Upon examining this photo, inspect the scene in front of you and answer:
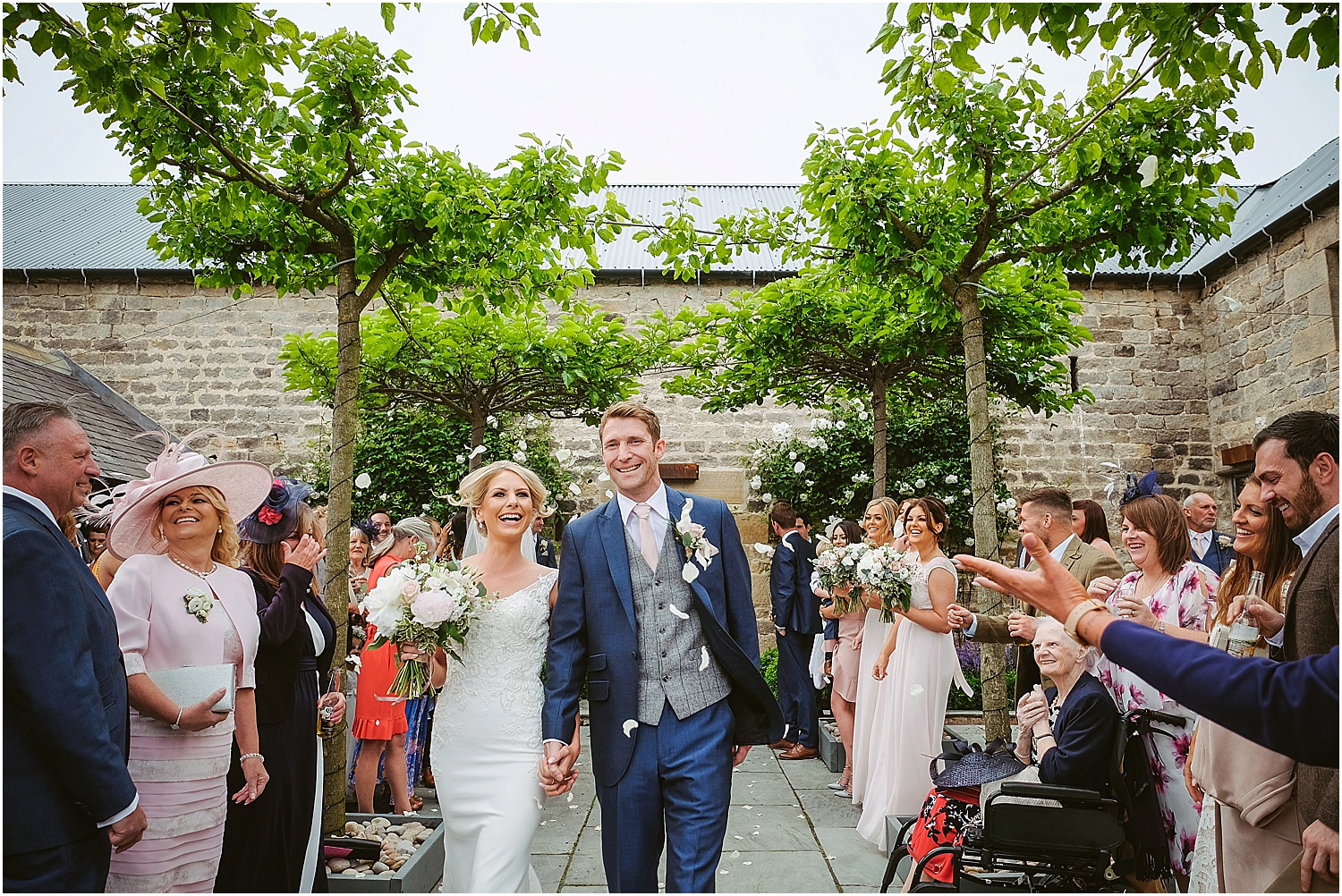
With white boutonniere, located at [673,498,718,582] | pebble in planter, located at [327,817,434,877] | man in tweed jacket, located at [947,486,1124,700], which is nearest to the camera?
white boutonniere, located at [673,498,718,582]

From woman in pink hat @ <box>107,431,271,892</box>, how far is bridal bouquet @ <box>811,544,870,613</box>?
3965mm

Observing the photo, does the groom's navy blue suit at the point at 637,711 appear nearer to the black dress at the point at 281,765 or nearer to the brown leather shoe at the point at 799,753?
the black dress at the point at 281,765

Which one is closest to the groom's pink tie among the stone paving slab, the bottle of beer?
the bottle of beer

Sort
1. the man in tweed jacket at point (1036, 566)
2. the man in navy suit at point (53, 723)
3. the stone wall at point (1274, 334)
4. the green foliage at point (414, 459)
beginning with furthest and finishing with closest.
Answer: the green foliage at point (414, 459)
the stone wall at point (1274, 334)
the man in tweed jacket at point (1036, 566)
the man in navy suit at point (53, 723)

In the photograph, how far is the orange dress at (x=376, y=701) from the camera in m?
5.69

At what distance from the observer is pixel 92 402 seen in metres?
12.4

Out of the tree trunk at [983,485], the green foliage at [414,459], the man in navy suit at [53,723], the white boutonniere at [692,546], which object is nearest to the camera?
the man in navy suit at [53,723]

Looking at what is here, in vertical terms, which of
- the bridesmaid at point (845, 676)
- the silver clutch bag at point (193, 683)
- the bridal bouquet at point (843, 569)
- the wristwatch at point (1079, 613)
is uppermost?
the wristwatch at point (1079, 613)

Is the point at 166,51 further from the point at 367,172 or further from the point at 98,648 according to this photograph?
the point at 98,648

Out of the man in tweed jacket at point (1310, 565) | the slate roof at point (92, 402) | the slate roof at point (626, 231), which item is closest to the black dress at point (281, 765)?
the man in tweed jacket at point (1310, 565)

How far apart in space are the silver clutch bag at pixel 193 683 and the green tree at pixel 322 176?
1618 millimetres

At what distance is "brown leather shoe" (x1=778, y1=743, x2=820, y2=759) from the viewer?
806 cm

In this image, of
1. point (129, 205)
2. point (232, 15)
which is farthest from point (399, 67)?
point (129, 205)

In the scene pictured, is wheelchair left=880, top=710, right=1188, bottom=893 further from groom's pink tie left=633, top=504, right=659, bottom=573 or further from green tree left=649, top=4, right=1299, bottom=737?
green tree left=649, top=4, right=1299, bottom=737
